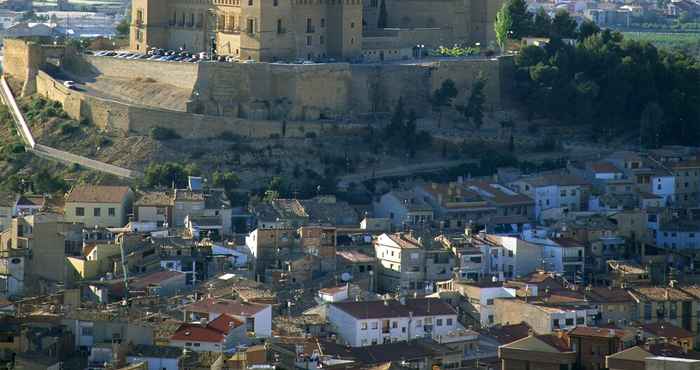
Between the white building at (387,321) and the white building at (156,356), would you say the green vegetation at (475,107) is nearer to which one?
the white building at (387,321)

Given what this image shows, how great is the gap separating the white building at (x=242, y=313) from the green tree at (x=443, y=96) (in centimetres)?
1954

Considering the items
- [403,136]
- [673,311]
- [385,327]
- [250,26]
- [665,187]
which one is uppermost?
[250,26]

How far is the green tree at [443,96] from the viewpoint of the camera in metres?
59.5

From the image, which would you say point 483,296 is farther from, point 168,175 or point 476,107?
point 476,107

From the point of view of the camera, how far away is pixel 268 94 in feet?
188

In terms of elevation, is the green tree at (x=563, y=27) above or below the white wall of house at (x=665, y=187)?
above

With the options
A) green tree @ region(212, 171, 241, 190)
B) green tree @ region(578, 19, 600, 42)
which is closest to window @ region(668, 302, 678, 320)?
green tree @ region(212, 171, 241, 190)

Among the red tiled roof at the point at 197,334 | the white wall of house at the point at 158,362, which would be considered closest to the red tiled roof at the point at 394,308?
the red tiled roof at the point at 197,334

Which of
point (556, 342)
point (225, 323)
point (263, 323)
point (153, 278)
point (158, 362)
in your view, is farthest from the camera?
point (153, 278)

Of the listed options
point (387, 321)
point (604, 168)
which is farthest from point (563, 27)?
point (387, 321)

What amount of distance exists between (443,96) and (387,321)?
18.8m

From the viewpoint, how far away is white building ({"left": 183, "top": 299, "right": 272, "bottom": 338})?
39.7 meters

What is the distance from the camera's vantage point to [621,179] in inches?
2165

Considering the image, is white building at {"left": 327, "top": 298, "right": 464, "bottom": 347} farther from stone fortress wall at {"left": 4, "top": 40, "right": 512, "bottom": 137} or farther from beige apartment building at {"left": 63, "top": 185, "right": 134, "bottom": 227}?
stone fortress wall at {"left": 4, "top": 40, "right": 512, "bottom": 137}
